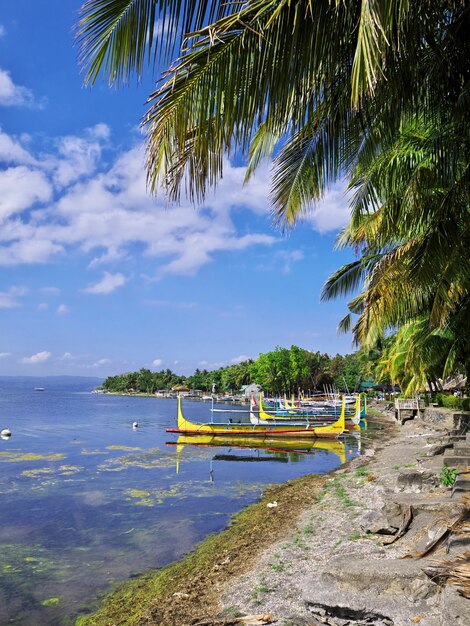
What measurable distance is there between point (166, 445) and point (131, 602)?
22249mm

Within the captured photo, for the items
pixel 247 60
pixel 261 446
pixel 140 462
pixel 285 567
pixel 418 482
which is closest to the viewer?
pixel 247 60

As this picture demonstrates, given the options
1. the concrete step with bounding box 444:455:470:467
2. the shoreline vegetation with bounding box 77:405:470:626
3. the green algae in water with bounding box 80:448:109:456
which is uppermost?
the concrete step with bounding box 444:455:470:467

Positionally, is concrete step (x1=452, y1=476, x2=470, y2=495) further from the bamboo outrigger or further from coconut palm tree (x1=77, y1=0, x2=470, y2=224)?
the bamboo outrigger

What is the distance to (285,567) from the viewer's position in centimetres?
793

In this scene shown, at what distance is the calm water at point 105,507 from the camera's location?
351 inches

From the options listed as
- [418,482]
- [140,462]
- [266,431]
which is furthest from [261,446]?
[418,482]

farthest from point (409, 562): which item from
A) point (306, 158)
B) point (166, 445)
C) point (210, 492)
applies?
point (166, 445)

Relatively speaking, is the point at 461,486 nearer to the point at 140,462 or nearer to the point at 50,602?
the point at 50,602

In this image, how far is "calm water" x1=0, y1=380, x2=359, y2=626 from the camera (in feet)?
29.2

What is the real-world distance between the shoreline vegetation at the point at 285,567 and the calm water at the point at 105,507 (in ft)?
2.41

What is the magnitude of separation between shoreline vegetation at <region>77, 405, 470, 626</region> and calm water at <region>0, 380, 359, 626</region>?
735 mm

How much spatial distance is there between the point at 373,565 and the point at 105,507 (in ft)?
36.7

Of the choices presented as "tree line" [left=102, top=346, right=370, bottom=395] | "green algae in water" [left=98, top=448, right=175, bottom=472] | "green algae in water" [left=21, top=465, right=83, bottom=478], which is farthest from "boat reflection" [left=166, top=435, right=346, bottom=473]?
"tree line" [left=102, top=346, right=370, bottom=395]

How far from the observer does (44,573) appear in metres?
9.42
